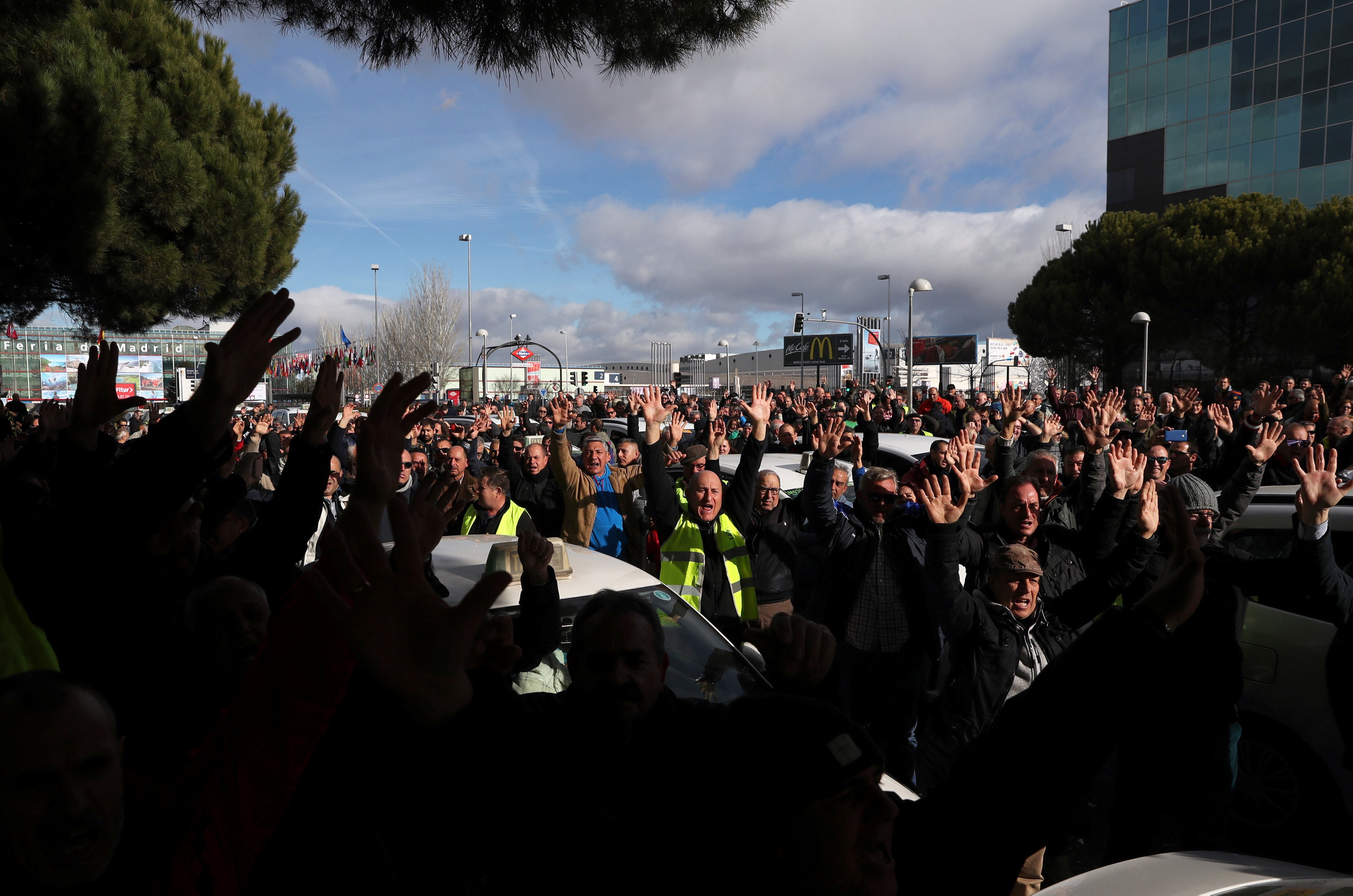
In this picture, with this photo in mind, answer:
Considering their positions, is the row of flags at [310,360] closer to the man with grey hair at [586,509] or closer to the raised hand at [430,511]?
the man with grey hair at [586,509]

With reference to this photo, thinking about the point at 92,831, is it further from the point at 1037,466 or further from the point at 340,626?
the point at 1037,466

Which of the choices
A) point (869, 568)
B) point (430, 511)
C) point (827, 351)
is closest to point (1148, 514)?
point (869, 568)

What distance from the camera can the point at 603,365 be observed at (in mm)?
137250

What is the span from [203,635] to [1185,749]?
12.2 feet

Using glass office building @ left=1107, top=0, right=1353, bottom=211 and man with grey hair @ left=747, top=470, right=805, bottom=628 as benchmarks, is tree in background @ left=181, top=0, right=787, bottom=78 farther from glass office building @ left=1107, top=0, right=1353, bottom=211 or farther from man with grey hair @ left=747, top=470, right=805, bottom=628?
glass office building @ left=1107, top=0, right=1353, bottom=211

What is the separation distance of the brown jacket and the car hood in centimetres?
416

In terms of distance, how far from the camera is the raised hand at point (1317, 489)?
3.50 meters

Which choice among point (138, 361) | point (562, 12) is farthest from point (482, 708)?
point (138, 361)

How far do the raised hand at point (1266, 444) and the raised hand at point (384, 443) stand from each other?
191 inches

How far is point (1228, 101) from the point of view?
1516 inches

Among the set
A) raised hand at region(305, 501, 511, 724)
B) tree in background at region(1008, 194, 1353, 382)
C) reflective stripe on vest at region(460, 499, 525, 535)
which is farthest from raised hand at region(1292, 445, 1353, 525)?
tree in background at region(1008, 194, 1353, 382)

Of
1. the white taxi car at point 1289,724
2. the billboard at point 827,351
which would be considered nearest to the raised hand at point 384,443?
the white taxi car at point 1289,724

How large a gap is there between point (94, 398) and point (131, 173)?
25.7 feet

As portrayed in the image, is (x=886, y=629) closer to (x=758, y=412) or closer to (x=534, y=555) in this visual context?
(x=758, y=412)
